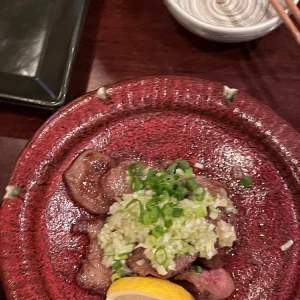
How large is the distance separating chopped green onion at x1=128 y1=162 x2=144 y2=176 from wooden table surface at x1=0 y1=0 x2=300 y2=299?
41 cm

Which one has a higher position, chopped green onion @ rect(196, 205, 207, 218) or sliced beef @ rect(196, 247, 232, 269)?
chopped green onion @ rect(196, 205, 207, 218)

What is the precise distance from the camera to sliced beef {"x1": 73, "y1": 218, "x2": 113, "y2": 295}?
4.47 ft

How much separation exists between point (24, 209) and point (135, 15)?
0.90 meters

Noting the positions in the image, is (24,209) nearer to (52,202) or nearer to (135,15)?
(52,202)

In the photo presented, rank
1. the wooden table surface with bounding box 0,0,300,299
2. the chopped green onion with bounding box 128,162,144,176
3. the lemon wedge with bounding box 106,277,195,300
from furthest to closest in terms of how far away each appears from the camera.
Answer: the wooden table surface with bounding box 0,0,300,299, the chopped green onion with bounding box 128,162,144,176, the lemon wedge with bounding box 106,277,195,300

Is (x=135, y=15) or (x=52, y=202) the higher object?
(x=135, y=15)

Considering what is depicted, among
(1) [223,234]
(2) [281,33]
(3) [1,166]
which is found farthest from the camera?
(2) [281,33]

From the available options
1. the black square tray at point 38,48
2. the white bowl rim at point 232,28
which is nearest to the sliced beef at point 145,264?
the black square tray at point 38,48

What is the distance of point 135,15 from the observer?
1.74 metres

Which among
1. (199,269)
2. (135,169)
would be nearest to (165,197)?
(135,169)

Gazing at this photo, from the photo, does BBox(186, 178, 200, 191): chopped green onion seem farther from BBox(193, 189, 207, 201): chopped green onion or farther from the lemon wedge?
the lemon wedge

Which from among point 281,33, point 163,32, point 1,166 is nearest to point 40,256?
point 1,166

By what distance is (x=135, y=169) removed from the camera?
145cm

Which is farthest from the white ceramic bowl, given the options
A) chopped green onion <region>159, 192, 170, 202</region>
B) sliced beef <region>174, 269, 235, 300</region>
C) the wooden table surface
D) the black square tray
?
sliced beef <region>174, 269, 235, 300</region>
